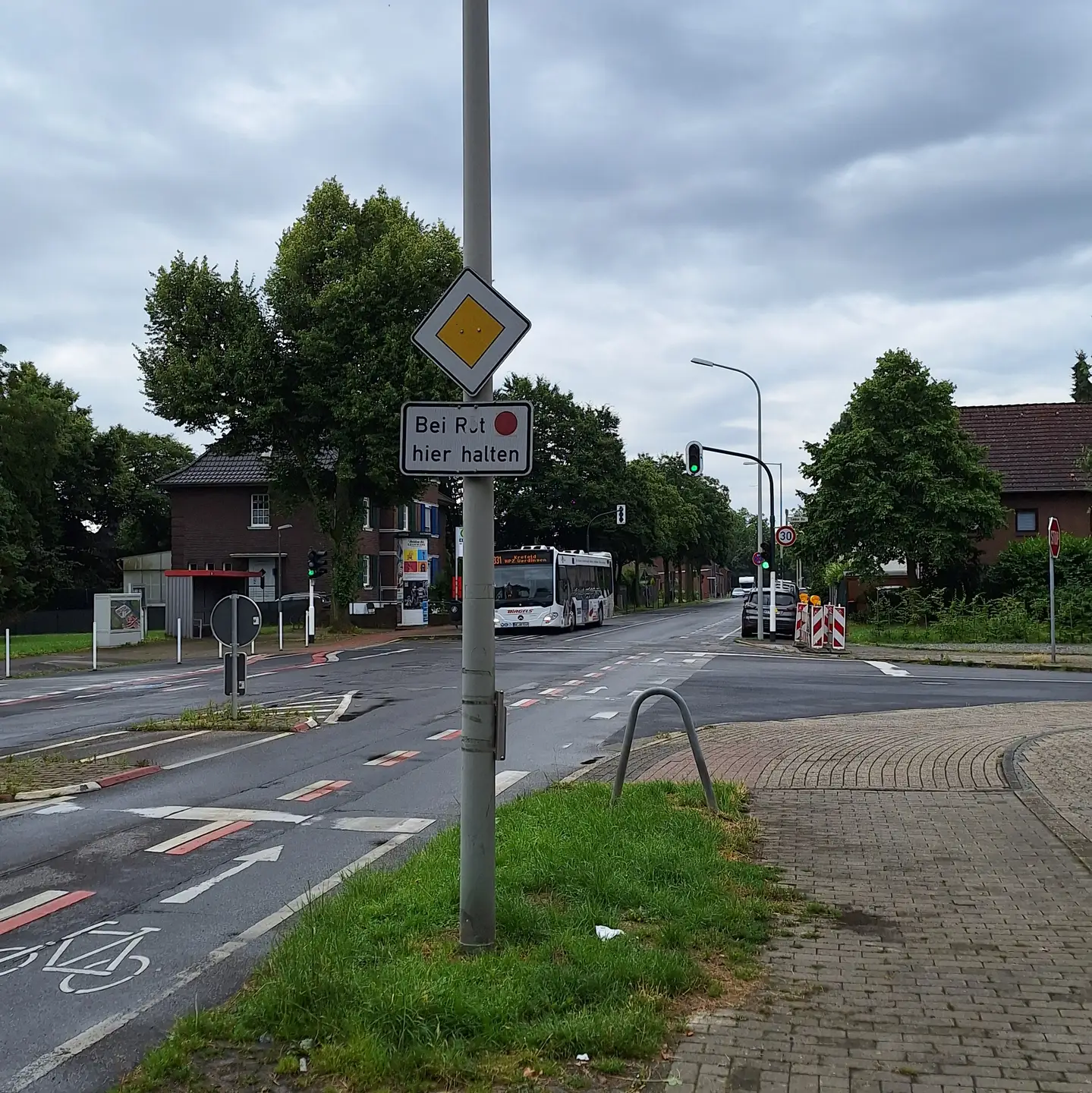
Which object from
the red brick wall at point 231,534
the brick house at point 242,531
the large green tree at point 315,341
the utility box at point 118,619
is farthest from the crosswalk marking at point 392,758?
the red brick wall at point 231,534

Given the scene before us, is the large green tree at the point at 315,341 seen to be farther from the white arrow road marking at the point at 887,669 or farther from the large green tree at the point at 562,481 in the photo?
the large green tree at the point at 562,481

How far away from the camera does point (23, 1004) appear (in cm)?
499

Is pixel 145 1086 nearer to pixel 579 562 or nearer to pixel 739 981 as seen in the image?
pixel 739 981

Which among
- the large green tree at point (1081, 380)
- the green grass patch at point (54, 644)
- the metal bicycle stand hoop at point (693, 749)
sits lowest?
the green grass patch at point (54, 644)

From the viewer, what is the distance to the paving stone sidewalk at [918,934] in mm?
4016

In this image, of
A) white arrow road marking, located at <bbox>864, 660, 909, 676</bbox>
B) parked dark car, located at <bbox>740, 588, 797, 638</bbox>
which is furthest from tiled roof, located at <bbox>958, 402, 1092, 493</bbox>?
white arrow road marking, located at <bbox>864, 660, 909, 676</bbox>

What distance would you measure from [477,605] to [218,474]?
52894 millimetres

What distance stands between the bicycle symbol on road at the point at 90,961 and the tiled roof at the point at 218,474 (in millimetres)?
49236

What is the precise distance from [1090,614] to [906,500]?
26.8 feet

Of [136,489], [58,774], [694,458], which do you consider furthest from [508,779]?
[136,489]

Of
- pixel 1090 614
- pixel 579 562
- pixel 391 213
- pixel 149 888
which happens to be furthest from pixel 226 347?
pixel 149 888

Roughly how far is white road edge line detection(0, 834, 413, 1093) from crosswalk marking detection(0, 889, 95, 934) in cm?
128

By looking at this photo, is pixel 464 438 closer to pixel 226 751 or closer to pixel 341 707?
pixel 226 751

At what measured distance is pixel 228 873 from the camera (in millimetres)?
7410
